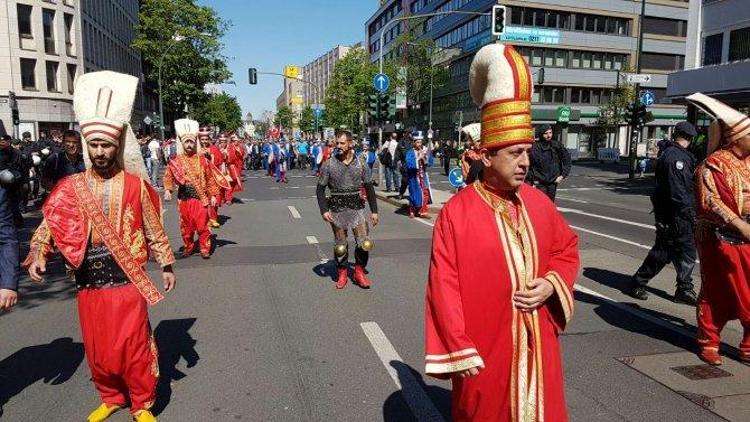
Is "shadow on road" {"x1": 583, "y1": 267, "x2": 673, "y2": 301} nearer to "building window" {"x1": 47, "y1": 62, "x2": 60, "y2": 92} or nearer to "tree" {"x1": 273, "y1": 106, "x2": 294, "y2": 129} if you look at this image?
"building window" {"x1": 47, "y1": 62, "x2": 60, "y2": 92}

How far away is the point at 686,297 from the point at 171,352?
18.8ft

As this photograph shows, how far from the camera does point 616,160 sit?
44219mm

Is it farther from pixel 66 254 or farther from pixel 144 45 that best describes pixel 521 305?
pixel 144 45

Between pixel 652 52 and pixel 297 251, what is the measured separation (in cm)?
5850

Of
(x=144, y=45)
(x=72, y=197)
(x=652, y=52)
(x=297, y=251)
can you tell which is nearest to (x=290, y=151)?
(x=144, y=45)

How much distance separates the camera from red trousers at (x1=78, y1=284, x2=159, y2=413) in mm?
3611

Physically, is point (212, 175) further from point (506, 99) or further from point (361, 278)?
point (506, 99)

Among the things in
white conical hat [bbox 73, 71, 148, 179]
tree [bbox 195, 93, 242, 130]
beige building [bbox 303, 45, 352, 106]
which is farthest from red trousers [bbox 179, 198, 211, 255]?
beige building [bbox 303, 45, 352, 106]

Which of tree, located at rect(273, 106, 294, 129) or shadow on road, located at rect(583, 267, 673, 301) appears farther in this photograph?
tree, located at rect(273, 106, 294, 129)

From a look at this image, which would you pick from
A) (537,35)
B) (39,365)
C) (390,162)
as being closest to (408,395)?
(39,365)

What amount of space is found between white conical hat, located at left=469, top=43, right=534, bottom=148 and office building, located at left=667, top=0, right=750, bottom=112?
75.3 feet

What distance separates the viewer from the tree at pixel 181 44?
5212cm

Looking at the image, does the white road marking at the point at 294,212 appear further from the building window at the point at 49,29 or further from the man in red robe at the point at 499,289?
the building window at the point at 49,29

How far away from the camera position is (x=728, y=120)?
4652mm
